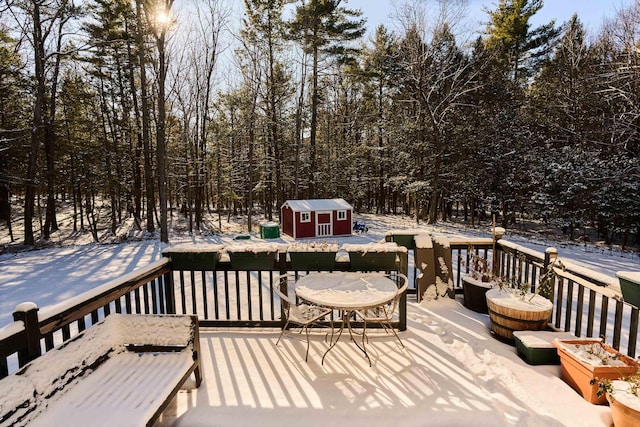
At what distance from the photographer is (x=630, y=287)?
2.05 m

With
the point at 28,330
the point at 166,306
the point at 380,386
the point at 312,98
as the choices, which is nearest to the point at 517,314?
the point at 380,386

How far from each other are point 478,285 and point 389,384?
71.7 inches

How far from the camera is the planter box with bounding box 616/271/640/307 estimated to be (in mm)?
2006

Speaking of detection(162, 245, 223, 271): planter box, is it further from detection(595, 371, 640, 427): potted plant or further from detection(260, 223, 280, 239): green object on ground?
detection(260, 223, 280, 239): green object on ground

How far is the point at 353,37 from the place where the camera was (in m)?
14.4

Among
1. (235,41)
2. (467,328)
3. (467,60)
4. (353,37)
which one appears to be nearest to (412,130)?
(467,60)

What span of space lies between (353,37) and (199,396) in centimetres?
1545

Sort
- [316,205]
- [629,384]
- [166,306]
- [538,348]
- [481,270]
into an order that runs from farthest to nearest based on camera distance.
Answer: [316,205] → [481,270] → [166,306] → [538,348] → [629,384]

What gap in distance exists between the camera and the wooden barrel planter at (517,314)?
2766 millimetres

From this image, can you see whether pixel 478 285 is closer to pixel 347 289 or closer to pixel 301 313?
pixel 347 289

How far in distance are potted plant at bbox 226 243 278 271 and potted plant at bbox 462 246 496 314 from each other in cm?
224

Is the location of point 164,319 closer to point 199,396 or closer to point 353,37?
point 199,396

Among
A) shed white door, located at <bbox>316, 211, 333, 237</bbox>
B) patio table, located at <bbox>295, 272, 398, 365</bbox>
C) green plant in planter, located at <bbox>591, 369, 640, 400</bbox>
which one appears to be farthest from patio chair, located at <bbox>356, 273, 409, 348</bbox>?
shed white door, located at <bbox>316, 211, 333, 237</bbox>

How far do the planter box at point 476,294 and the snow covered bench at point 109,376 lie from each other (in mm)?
2893
